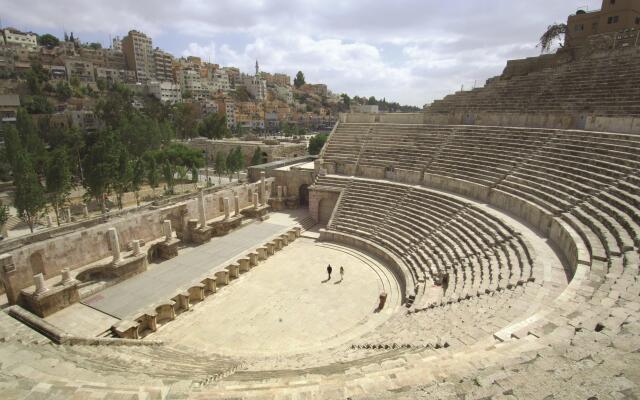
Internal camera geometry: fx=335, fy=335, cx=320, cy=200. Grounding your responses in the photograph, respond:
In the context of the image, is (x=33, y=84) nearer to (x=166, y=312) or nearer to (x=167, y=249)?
Result: (x=167, y=249)

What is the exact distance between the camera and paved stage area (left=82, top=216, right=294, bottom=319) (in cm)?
1315

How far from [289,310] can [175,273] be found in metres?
6.04

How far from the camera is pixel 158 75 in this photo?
104m

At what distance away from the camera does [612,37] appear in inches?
953

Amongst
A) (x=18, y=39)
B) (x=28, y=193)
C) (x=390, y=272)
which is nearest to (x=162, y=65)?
(x=18, y=39)

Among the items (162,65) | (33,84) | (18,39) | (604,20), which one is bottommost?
(604,20)

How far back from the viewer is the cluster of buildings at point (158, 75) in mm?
82438

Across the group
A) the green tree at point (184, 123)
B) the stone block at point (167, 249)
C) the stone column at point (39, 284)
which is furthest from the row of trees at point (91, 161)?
the stone column at point (39, 284)

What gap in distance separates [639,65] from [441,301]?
19.6 m

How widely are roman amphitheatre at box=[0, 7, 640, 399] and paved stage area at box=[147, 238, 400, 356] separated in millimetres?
88

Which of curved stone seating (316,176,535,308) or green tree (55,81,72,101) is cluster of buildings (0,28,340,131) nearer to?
green tree (55,81,72,101)

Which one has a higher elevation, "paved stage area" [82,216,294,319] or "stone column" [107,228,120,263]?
"stone column" [107,228,120,263]

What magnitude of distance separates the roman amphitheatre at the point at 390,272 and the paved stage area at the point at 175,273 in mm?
109

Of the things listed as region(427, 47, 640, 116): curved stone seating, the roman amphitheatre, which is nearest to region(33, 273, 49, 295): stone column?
the roman amphitheatre
